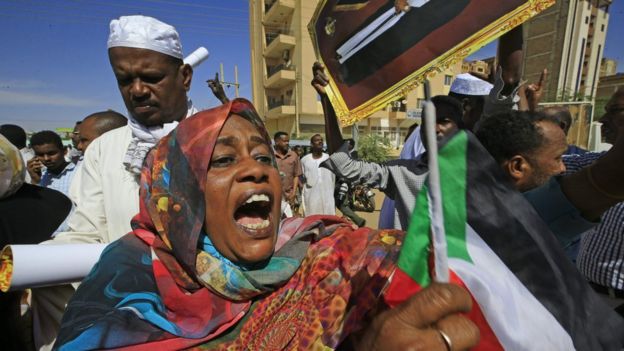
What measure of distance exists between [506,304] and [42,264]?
5.89 ft

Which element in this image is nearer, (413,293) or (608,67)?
(413,293)

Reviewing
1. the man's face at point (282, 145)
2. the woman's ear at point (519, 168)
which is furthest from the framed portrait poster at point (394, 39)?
the man's face at point (282, 145)

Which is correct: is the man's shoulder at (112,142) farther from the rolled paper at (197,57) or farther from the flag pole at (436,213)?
the flag pole at (436,213)

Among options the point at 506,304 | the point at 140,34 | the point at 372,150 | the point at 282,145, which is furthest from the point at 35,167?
the point at 372,150

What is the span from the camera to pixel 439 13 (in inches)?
72.2

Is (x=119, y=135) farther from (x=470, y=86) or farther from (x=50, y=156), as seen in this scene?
(x=50, y=156)

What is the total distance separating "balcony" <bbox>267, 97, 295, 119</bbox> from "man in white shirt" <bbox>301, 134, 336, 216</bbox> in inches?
958

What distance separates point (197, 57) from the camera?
2.29m

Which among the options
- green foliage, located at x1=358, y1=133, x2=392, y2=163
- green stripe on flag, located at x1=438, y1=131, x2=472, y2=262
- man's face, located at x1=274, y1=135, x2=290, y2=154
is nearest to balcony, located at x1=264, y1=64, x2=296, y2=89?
green foliage, located at x1=358, y1=133, x2=392, y2=163

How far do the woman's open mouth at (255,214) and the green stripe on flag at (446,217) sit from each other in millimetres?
765

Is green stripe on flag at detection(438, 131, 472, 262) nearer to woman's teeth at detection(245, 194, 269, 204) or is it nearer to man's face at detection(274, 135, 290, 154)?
woman's teeth at detection(245, 194, 269, 204)

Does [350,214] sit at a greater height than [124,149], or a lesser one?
lesser

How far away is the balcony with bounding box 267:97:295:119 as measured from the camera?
30.4 meters

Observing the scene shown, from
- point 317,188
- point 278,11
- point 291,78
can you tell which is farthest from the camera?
point 278,11
